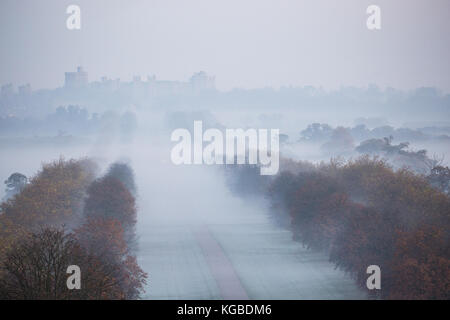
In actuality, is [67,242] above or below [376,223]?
below

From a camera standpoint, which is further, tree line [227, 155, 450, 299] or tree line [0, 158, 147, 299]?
tree line [227, 155, 450, 299]

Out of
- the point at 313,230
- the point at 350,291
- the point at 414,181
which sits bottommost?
the point at 350,291

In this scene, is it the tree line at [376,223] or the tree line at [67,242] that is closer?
the tree line at [67,242]

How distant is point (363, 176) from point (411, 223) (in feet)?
75.3

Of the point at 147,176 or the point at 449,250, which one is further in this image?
the point at 147,176

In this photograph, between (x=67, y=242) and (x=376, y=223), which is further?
(x=376, y=223)

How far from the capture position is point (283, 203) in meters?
75.0

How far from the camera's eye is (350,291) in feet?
147
